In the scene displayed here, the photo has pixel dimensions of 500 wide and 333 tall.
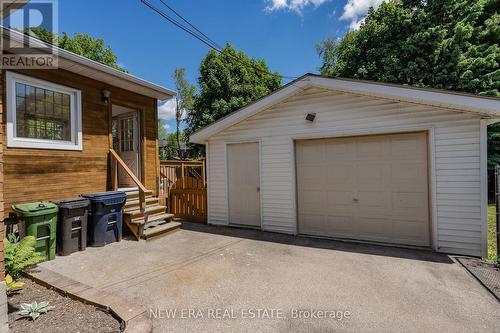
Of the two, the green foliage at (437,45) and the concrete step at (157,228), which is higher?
the green foliage at (437,45)

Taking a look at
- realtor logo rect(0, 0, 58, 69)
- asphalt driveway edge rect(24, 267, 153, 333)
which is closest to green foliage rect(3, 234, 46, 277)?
asphalt driveway edge rect(24, 267, 153, 333)

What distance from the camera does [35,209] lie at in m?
4.17

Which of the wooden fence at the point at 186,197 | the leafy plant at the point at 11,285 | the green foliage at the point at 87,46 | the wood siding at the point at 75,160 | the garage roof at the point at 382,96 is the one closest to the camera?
the leafy plant at the point at 11,285

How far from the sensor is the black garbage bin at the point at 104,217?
506 centimetres

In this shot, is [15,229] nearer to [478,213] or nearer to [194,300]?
[194,300]

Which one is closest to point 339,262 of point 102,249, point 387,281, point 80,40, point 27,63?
point 387,281

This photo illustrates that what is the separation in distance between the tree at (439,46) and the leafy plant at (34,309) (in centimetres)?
1415

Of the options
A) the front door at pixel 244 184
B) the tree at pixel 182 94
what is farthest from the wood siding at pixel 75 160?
the tree at pixel 182 94

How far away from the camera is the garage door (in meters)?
4.96

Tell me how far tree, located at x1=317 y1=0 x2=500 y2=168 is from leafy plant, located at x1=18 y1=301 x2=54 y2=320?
14.2 m

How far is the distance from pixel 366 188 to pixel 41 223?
584cm

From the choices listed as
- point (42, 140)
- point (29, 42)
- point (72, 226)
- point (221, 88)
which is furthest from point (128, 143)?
point (221, 88)

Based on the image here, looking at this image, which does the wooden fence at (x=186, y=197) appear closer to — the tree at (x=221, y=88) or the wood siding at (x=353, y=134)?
the wood siding at (x=353, y=134)

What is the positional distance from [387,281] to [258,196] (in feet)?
11.7
